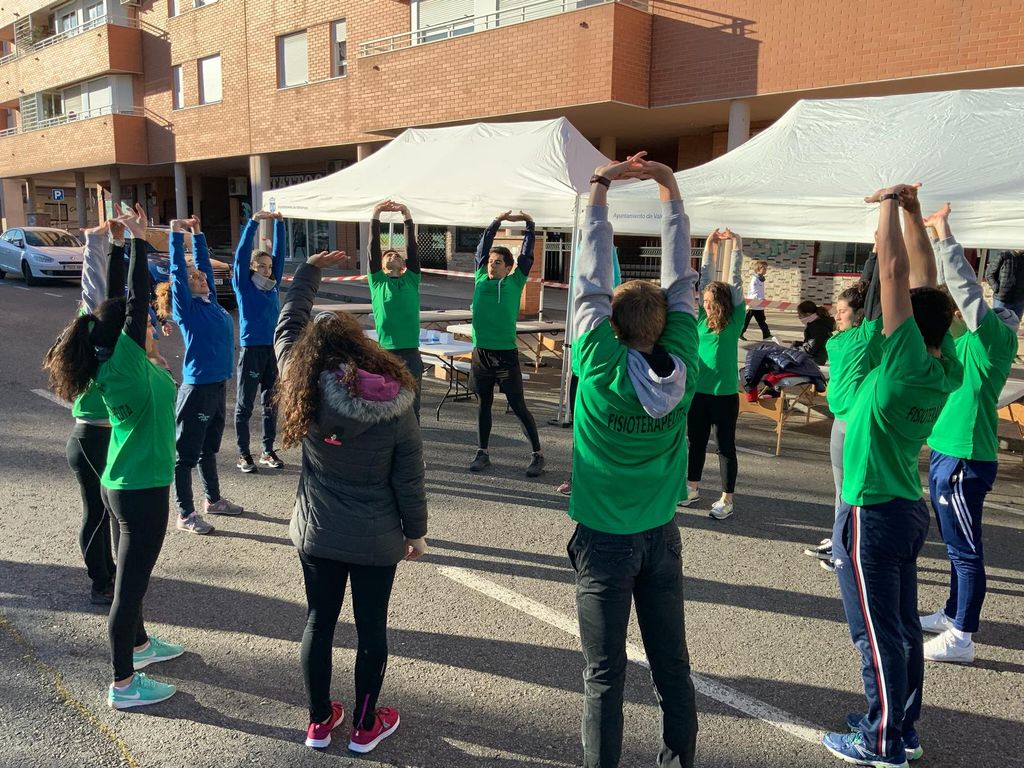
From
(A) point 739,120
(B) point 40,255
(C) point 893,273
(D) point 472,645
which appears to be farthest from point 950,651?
(B) point 40,255

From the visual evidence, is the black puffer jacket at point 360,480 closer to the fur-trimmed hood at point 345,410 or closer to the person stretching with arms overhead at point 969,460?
the fur-trimmed hood at point 345,410

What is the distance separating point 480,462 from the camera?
6793mm

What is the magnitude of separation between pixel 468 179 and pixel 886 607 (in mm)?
6463

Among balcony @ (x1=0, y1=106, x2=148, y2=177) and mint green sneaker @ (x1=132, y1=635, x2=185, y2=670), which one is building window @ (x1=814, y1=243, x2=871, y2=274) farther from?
balcony @ (x1=0, y1=106, x2=148, y2=177)

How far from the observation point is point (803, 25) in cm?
1377

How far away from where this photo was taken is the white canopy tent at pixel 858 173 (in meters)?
5.23

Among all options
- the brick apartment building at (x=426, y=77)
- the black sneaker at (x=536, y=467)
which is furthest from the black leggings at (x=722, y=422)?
the brick apartment building at (x=426, y=77)

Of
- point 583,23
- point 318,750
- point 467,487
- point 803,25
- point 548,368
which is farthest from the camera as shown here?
point 583,23

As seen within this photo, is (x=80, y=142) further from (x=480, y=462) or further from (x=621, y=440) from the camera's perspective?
(x=621, y=440)

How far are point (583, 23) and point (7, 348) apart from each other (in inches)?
475

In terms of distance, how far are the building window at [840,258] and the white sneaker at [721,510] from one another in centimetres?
1376

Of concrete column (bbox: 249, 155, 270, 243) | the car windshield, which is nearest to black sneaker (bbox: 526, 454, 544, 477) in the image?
the car windshield

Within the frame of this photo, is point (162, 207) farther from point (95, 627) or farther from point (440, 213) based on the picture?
point (95, 627)

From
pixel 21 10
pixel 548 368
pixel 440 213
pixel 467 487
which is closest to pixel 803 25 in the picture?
pixel 548 368
